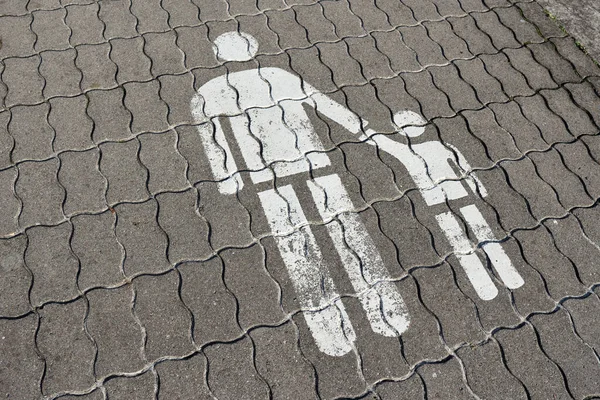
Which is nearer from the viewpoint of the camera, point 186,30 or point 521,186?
point 521,186

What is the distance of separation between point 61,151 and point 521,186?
291cm

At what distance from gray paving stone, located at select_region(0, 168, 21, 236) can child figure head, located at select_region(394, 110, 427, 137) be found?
2.44 metres

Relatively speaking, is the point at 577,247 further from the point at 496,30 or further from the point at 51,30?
the point at 51,30

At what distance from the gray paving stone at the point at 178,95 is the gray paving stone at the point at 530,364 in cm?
238

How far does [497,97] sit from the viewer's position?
4.53 metres

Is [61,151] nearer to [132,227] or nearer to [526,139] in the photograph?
[132,227]

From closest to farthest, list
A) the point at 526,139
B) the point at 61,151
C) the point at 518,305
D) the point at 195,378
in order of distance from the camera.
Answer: the point at 195,378 → the point at 518,305 → the point at 61,151 → the point at 526,139

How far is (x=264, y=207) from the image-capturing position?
147 inches

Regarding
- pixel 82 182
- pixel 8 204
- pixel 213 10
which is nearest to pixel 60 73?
pixel 82 182

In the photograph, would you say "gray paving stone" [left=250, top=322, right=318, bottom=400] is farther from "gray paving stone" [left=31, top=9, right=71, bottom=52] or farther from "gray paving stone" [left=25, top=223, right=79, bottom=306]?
"gray paving stone" [left=31, top=9, right=71, bottom=52]

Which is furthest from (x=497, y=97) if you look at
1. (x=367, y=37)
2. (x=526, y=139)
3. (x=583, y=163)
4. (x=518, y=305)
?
(x=518, y=305)

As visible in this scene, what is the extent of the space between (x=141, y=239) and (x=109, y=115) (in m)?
1.06

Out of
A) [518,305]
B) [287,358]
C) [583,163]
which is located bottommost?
[287,358]

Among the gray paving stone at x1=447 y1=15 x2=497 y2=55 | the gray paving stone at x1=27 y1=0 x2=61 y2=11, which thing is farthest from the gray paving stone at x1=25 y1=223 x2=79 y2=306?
the gray paving stone at x1=447 y1=15 x2=497 y2=55
